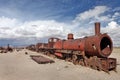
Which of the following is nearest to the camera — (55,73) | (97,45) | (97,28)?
(55,73)

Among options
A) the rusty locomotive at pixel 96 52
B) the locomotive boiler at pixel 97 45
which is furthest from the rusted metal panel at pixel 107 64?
the locomotive boiler at pixel 97 45

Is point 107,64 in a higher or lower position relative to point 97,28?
lower

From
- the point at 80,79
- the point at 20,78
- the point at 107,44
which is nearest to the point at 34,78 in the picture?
the point at 20,78

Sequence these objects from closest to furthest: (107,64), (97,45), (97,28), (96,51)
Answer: (107,64) → (97,45) → (96,51) → (97,28)

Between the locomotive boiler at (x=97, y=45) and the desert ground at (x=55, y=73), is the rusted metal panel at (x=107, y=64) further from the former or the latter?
the locomotive boiler at (x=97, y=45)

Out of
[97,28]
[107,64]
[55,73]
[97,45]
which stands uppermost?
[97,28]

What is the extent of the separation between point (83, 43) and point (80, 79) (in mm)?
6214

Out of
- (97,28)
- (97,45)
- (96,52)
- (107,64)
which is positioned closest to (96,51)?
(96,52)

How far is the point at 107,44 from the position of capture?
615 inches

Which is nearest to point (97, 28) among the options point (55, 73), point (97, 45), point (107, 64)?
point (97, 45)

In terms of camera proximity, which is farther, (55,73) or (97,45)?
(97,45)

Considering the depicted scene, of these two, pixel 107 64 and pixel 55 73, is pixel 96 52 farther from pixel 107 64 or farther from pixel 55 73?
pixel 55 73

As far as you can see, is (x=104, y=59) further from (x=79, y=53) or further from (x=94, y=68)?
(x=79, y=53)

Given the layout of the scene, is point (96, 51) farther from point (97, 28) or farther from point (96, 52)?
point (97, 28)
